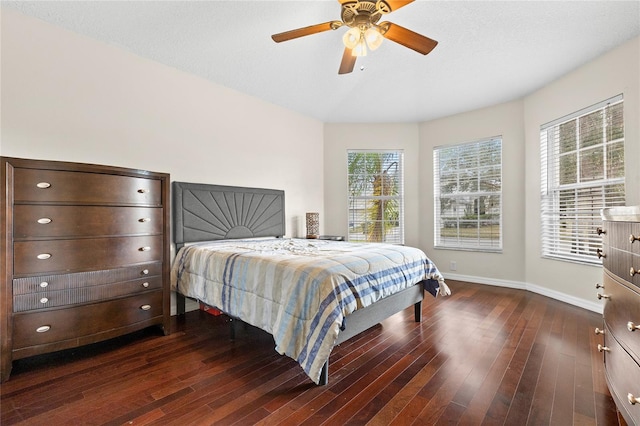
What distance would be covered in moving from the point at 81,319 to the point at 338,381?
185 centimetres

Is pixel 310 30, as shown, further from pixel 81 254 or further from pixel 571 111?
pixel 571 111

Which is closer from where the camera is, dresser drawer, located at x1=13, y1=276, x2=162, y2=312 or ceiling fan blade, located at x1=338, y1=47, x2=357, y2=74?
dresser drawer, located at x1=13, y1=276, x2=162, y2=312

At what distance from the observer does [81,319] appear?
6.81 ft

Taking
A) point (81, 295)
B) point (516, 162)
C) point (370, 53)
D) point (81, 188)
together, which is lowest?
point (81, 295)

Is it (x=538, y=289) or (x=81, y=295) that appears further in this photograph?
(x=538, y=289)

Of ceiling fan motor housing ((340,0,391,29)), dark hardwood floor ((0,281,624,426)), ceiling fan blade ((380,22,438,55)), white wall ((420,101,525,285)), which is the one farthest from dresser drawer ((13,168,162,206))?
white wall ((420,101,525,285))

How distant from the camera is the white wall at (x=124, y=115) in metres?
2.33

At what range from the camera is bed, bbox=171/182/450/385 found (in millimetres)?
1743

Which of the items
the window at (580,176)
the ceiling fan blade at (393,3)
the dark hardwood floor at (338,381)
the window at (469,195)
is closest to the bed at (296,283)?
the dark hardwood floor at (338,381)

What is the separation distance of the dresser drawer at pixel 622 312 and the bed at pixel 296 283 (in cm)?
119

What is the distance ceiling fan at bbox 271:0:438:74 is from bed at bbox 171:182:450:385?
1508 millimetres

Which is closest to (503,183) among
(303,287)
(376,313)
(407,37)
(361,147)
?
(361,147)

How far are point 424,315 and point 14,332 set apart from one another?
128 inches

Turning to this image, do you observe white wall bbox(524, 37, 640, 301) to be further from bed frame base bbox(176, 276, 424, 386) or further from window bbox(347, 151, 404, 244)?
bed frame base bbox(176, 276, 424, 386)
